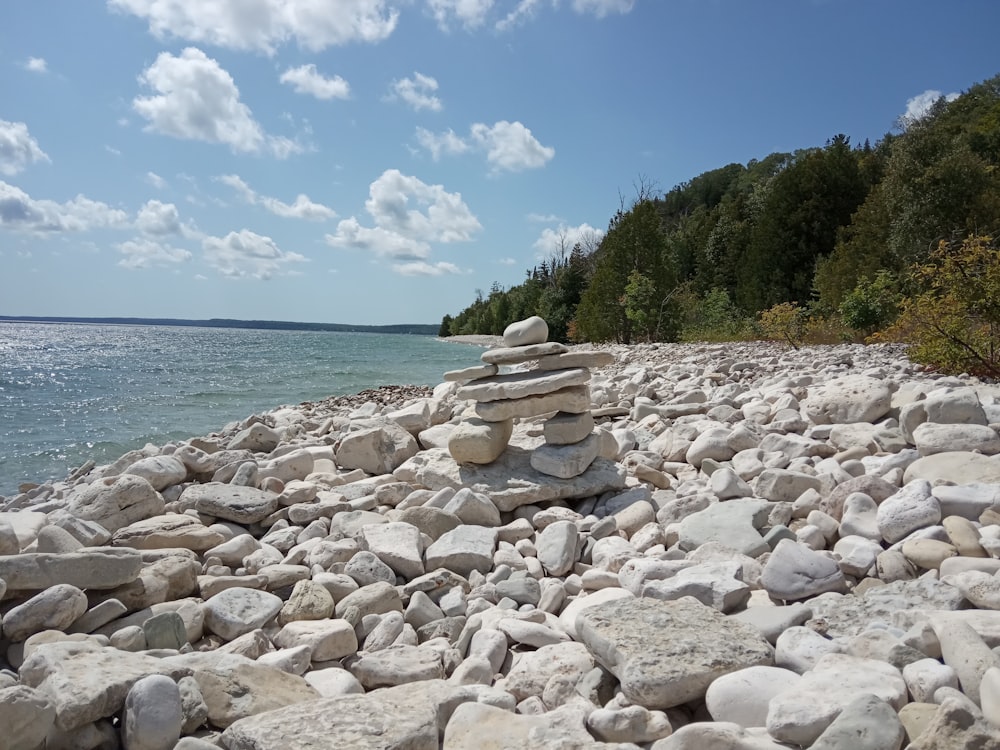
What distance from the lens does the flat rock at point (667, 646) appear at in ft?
6.67

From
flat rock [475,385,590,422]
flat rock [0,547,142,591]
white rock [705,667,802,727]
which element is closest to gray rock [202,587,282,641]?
flat rock [0,547,142,591]

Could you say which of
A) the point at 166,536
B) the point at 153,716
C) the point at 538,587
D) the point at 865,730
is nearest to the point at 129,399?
the point at 166,536

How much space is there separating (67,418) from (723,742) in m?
14.0

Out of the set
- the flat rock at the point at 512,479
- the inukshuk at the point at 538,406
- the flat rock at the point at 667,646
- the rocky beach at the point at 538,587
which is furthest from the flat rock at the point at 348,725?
the inukshuk at the point at 538,406

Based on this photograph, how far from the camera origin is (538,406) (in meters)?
5.07

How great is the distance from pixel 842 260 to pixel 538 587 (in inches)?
850

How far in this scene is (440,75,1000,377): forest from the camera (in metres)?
7.30

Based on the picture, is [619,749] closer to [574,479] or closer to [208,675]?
[208,675]

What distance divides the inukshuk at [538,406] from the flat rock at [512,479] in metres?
0.07

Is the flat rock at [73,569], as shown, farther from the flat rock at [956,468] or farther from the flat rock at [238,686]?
the flat rock at [956,468]

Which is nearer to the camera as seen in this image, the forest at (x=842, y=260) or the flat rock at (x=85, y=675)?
the flat rock at (x=85, y=675)

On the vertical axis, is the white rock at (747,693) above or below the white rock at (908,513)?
below

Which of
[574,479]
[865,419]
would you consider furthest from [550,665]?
[865,419]

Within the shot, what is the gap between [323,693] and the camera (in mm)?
2369
